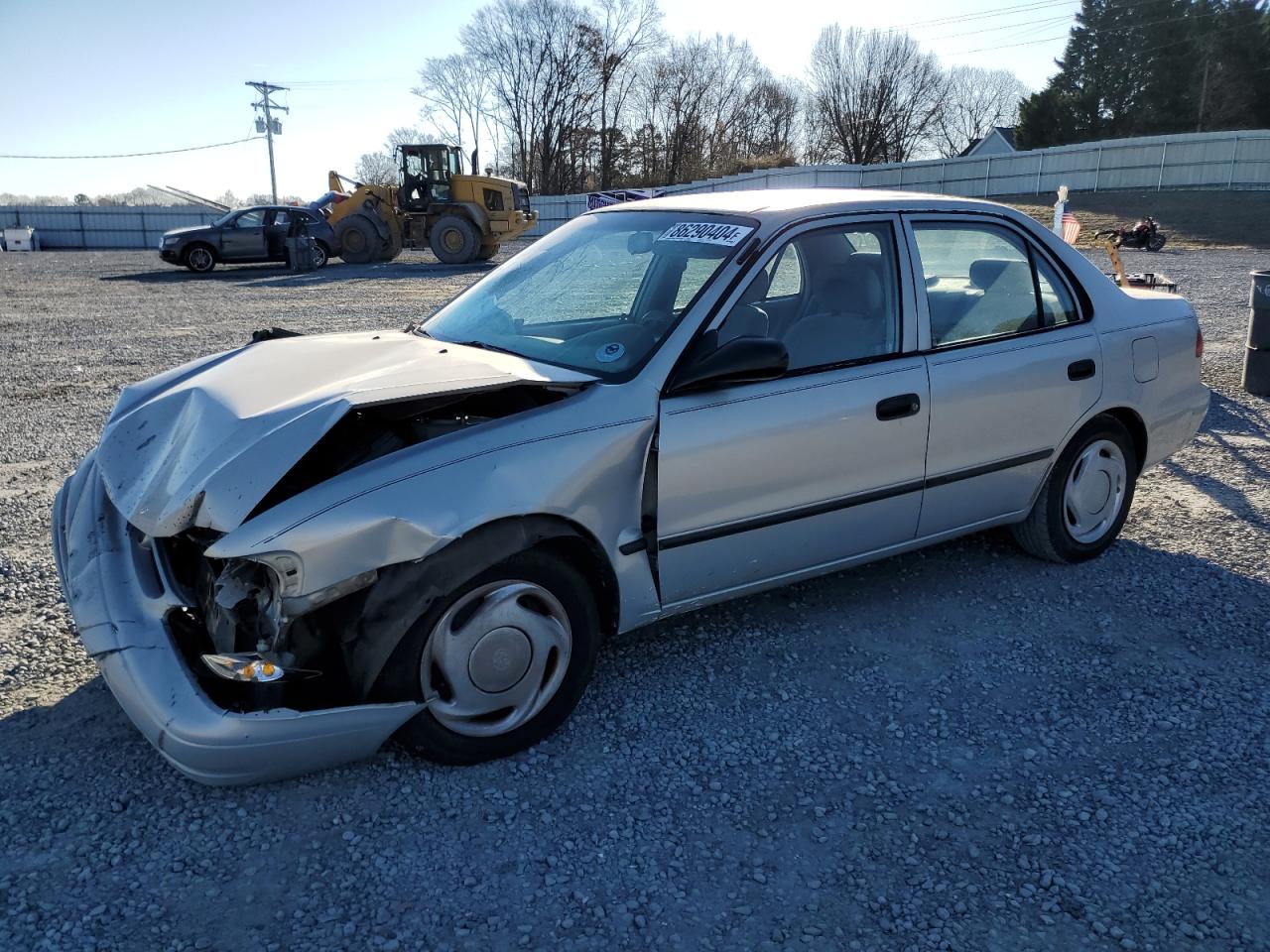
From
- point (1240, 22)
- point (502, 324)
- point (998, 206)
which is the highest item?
point (1240, 22)

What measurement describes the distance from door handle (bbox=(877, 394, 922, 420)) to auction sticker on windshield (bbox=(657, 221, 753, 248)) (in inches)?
31.7

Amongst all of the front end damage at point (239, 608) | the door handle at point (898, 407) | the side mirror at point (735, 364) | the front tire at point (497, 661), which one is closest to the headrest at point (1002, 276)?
the door handle at point (898, 407)

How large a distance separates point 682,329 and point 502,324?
34.0 inches

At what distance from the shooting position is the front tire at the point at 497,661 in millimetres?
2775

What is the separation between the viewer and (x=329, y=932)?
2307 mm

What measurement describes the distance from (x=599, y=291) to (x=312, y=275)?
20347 millimetres

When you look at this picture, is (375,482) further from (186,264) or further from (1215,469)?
(186,264)

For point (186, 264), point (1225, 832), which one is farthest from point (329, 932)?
point (186, 264)

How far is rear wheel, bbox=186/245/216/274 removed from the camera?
2420cm

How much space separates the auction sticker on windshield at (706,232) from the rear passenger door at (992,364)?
776 mm

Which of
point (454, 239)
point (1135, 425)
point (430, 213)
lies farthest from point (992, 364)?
point (430, 213)

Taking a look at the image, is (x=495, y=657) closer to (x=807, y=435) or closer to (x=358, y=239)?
(x=807, y=435)

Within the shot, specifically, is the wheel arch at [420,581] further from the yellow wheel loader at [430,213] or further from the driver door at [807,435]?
the yellow wheel loader at [430,213]

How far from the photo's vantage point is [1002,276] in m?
4.24
